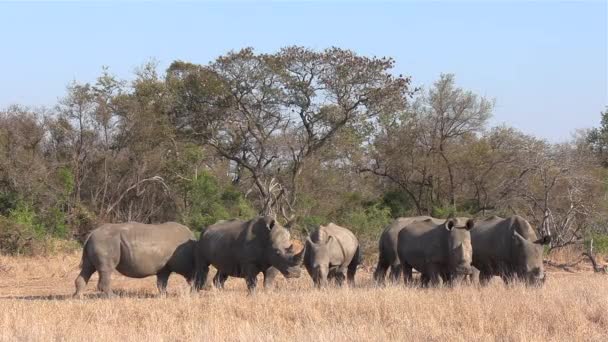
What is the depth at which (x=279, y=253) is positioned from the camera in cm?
1778

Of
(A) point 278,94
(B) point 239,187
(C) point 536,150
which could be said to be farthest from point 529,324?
(B) point 239,187

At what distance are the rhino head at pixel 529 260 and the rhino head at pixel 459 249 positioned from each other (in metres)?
0.97

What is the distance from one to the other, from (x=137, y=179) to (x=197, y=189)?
2.46 m

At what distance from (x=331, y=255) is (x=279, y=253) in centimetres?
162

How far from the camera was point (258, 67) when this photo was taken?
34.0 metres

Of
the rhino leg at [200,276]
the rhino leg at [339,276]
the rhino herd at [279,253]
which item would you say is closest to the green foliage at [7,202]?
the rhino herd at [279,253]

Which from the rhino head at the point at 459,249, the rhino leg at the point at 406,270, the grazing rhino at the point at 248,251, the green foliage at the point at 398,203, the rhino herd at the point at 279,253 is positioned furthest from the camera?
the green foliage at the point at 398,203

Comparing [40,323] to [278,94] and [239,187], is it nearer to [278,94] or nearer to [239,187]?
[278,94]

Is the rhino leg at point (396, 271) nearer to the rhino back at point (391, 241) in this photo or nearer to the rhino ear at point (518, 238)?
the rhino back at point (391, 241)

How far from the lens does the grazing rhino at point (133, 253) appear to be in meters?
17.6

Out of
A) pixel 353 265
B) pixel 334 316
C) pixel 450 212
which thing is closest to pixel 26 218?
pixel 353 265

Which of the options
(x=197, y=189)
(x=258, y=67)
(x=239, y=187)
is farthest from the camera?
(x=239, y=187)

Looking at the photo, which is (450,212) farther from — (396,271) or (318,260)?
(318,260)

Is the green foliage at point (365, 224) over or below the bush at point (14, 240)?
over
